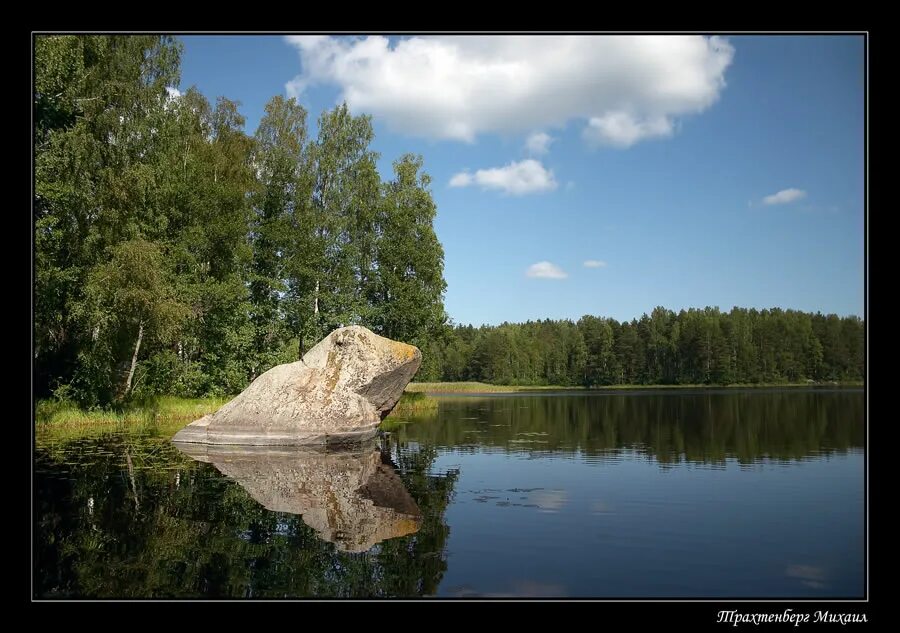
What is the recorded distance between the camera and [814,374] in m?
108

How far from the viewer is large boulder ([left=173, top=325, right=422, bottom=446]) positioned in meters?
22.2

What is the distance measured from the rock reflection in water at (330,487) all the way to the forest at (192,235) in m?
9.92

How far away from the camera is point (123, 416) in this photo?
1166 inches

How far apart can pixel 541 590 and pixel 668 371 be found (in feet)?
385

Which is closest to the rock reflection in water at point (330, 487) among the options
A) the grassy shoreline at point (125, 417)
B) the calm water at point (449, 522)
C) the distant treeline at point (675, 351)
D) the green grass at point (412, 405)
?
the calm water at point (449, 522)

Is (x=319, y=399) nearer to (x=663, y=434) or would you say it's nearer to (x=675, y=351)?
(x=663, y=434)

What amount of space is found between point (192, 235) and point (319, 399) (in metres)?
16.5

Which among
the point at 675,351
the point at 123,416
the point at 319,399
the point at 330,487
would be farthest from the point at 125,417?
the point at 675,351

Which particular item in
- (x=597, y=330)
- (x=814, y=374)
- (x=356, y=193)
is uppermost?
(x=356, y=193)

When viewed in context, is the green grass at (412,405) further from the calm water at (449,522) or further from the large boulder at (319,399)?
the calm water at (449,522)

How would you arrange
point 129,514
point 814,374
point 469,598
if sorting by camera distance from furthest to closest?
point 814,374, point 129,514, point 469,598

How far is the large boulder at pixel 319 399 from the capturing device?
72.7ft

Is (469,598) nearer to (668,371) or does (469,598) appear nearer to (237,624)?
(237,624)

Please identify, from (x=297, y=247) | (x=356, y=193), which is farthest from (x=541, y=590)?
(x=356, y=193)
